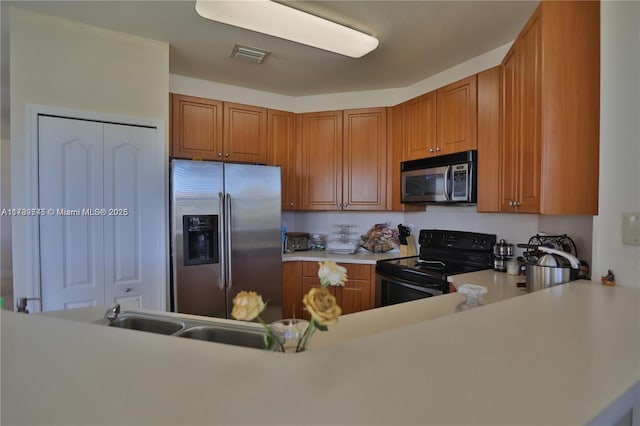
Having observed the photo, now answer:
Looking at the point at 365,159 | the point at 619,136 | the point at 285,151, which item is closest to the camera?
the point at 619,136

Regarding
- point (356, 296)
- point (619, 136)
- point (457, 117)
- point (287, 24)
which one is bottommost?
point (356, 296)

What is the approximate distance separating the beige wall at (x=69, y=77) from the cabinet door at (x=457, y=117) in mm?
2128

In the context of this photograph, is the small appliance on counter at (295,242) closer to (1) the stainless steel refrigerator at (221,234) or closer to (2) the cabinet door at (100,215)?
(1) the stainless steel refrigerator at (221,234)

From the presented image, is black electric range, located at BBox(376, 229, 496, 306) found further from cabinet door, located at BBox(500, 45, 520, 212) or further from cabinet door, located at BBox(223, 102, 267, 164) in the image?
cabinet door, located at BBox(223, 102, 267, 164)

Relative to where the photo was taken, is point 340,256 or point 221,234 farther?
point 340,256

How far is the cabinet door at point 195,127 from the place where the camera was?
2.73m

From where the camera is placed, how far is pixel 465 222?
279cm

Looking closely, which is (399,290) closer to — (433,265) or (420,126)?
(433,265)

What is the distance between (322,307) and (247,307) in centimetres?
14

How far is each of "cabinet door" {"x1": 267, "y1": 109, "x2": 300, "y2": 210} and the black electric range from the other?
116 cm

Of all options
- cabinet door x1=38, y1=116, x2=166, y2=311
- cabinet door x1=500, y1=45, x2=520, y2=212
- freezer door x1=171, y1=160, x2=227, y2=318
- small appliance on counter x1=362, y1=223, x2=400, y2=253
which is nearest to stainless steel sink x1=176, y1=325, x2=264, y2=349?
cabinet door x1=38, y1=116, x2=166, y2=311

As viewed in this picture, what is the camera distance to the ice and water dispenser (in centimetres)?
232

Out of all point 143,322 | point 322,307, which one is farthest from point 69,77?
point 322,307

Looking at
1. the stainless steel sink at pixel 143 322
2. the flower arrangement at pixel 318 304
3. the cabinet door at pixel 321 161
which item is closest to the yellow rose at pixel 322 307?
the flower arrangement at pixel 318 304
